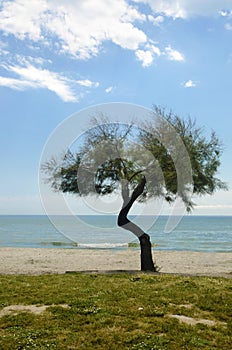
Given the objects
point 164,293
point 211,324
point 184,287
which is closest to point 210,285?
point 184,287

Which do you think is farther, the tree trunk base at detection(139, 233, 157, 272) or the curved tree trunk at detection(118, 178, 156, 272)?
the tree trunk base at detection(139, 233, 157, 272)

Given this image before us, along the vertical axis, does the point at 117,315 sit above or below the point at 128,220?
below

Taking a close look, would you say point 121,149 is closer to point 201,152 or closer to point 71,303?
point 201,152

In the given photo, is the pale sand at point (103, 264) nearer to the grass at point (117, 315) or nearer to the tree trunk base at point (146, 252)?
the tree trunk base at point (146, 252)

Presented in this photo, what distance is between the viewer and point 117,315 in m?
8.17

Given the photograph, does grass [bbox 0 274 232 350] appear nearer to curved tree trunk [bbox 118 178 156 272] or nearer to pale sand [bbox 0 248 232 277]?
curved tree trunk [bbox 118 178 156 272]

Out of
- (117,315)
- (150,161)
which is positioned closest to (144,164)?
(150,161)

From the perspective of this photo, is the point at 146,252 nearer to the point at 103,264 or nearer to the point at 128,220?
the point at 128,220

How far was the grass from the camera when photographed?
21.5 ft

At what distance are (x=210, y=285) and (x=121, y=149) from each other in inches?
280

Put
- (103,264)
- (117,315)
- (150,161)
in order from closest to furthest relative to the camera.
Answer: (117,315) → (150,161) → (103,264)

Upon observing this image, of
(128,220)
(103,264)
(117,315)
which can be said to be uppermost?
(128,220)

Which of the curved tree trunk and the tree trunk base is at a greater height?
the curved tree trunk

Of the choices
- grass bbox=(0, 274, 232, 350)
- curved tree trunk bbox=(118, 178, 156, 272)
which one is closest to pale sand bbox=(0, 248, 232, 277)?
curved tree trunk bbox=(118, 178, 156, 272)
